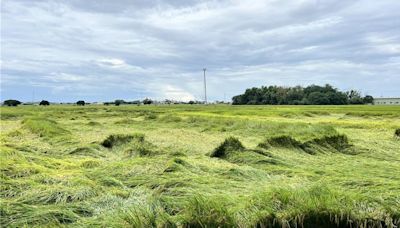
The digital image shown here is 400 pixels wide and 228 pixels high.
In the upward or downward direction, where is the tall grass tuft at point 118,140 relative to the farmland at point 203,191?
upward

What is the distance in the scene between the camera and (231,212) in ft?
15.6

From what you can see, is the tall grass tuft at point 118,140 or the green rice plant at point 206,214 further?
the tall grass tuft at point 118,140

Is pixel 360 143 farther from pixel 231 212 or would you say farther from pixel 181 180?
pixel 231 212

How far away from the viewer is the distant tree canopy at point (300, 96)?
86062mm

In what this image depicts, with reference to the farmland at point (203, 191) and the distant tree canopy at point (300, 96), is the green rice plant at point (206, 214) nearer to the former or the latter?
the farmland at point (203, 191)

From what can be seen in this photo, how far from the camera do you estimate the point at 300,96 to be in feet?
294

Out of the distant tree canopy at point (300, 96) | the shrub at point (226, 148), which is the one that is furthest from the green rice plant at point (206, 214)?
the distant tree canopy at point (300, 96)

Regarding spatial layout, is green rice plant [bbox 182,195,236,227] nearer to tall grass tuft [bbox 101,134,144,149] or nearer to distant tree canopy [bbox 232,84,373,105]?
tall grass tuft [bbox 101,134,144,149]

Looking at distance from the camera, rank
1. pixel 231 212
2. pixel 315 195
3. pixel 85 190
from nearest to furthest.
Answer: pixel 231 212 < pixel 315 195 < pixel 85 190

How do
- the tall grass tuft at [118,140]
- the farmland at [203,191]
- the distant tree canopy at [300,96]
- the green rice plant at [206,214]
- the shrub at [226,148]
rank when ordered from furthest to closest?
the distant tree canopy at [300,96], the tall grass tuft at [118,140], the shrub at [226,148], the farmland at [203,191], the green rice plant at [206,214]

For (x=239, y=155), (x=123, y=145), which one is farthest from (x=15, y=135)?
(x=239, y=155)

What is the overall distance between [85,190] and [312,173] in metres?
3.84

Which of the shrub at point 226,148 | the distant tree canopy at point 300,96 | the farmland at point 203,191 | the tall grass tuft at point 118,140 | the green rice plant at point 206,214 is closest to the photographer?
the green rice plant at point 206,214

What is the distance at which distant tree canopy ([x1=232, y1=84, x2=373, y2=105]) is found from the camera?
8606cm
